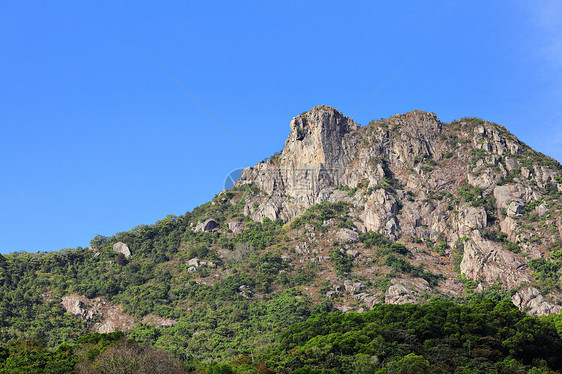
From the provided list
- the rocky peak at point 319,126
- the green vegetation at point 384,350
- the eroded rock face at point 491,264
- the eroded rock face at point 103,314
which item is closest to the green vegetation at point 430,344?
the green vegetation at point 384,350

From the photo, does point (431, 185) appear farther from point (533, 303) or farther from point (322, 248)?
point (533, 303)

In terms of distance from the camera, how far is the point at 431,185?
147500 millimetres

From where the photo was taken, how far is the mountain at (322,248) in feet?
400

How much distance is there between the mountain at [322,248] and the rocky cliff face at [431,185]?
301mm

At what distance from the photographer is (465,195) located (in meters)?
142

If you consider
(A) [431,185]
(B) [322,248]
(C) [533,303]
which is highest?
(A) [431,185]

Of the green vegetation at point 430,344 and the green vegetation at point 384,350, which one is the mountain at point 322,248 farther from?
the green vegetation at point 384,350

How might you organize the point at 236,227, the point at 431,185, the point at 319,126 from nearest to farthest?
the point at 431,185 → the point at 319,126 → the point at 236,227

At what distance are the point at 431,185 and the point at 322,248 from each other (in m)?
27.4

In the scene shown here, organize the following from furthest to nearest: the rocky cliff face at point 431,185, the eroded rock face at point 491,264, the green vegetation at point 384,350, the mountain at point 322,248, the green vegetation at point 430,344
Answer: the rocky cliff face at point 431,185 → the eroded rock face at point 491,264 → the mountain at point 322,248 → the green vegetation at point 430,344 → the green vegetation at point 384,350

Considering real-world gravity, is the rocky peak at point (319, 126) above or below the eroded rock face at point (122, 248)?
above

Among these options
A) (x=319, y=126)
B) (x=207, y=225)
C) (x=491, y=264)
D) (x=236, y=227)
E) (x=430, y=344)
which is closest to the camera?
(x=430, y=344)

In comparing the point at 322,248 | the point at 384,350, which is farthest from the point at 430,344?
the point at 322,248

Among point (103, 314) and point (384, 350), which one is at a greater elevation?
point (103, 314)
